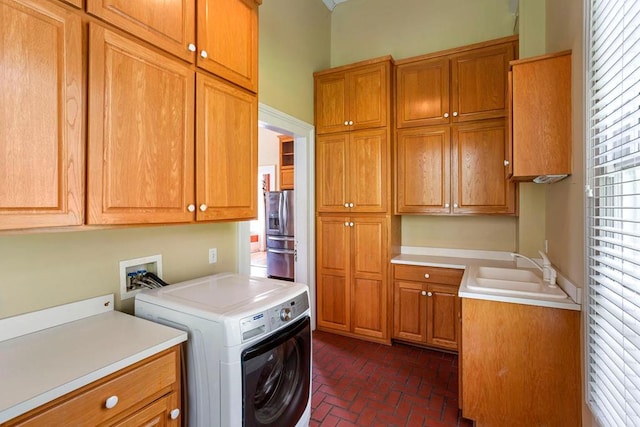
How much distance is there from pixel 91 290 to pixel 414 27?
3684mm

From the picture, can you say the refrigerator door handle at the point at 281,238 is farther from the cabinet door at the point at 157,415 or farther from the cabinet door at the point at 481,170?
the cabinet door at the point at 157,415

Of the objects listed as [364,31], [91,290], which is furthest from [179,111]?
[364,31]

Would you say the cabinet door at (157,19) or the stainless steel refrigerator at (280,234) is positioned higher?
the cabinet door at (157,19)

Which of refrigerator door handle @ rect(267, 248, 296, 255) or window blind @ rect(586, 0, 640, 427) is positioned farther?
refrigerator door handle @ rect(267, 248, 296, 255)

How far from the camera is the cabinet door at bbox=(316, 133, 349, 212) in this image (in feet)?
10.7

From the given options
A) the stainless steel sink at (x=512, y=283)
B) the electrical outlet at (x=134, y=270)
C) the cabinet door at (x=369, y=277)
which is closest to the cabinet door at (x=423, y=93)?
the cabinet door at (x=369, y=277)

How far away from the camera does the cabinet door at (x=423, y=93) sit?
2.98 metres

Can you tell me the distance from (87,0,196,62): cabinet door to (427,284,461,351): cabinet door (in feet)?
8.81

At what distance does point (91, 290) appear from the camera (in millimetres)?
1533

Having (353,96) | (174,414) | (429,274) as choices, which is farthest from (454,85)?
(174,414)

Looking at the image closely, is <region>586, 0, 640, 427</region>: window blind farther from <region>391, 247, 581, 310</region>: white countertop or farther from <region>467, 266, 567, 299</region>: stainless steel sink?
<region>467, 266, 567, 299</region>: stainless steel sink

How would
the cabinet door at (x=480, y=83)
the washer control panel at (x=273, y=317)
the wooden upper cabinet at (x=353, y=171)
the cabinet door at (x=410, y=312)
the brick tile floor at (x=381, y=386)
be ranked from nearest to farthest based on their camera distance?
the washer control panel at (x=273, y=317) < the brick tile floor at (x=381, y=386) < the cabinet door at (x=480, y=83) < the cabinet door at (x=410, y=312) < the wooden upper cabinet at (x=353, y=171)

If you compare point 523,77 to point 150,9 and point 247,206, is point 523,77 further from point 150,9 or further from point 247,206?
point 150,9

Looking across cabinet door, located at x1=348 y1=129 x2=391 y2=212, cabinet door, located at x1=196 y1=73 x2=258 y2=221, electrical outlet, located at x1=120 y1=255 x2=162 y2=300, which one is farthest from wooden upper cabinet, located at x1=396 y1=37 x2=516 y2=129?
electrical outlet, located at x1=120 y1=255 x2=162 y2=300
